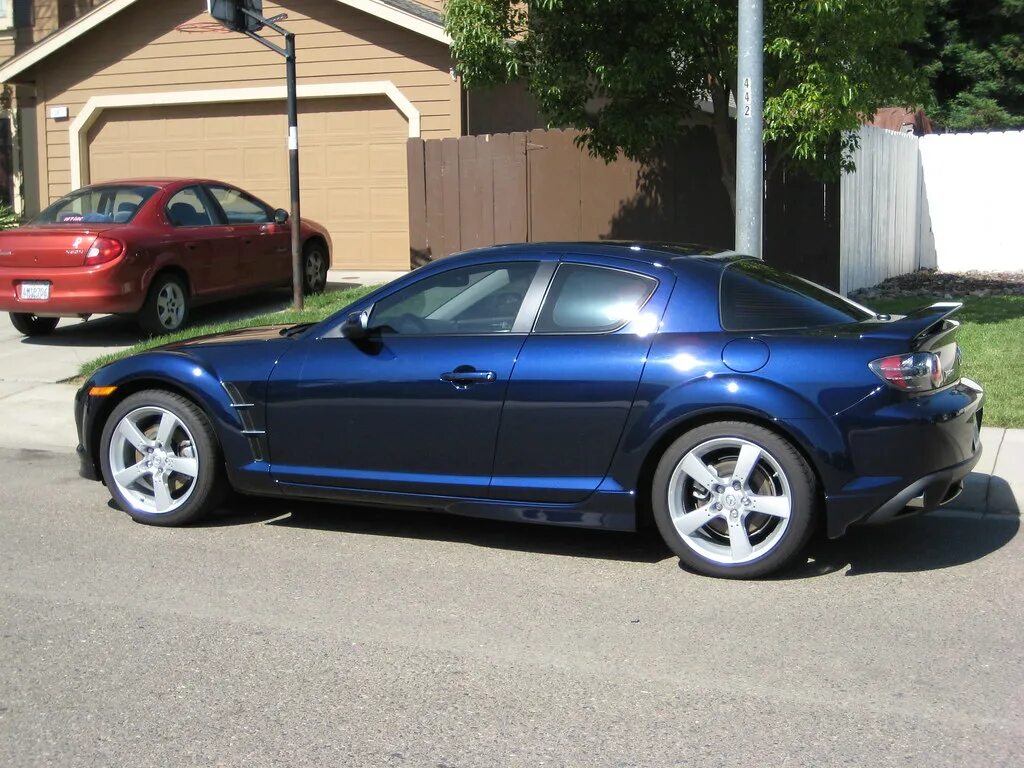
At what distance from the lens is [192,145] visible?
1709 cm

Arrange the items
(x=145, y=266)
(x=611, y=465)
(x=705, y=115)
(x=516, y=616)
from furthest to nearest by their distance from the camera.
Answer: (x=705, y=115) → (x=145, y=266) → (x=611, y=465) → (x=516, y=616)

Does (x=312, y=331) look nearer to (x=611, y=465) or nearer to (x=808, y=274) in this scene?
(x=611, y=465)

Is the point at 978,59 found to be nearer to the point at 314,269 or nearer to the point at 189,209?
the point at 314,269

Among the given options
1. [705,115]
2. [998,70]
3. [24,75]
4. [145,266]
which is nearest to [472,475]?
[145,266]

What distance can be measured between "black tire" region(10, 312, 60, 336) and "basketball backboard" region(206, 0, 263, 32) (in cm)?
347

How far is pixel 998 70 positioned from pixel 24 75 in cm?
2370

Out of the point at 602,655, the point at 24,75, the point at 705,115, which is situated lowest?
the point at 602,655

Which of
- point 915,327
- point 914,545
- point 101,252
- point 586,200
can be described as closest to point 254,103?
point 586,200

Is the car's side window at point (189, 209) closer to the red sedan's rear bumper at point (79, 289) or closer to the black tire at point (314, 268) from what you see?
the red sedan's rear bumper at point (79, 289)

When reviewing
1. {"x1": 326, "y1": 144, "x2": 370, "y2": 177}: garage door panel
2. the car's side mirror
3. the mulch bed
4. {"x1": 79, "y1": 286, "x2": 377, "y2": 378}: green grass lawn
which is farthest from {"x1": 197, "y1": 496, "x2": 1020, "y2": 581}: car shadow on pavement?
{"x1": 326, "y1": 144, "x2": 370, "y2": 177}: garage door panel

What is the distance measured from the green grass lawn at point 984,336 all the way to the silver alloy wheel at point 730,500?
3.45 metres

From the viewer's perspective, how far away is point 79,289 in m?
11.2

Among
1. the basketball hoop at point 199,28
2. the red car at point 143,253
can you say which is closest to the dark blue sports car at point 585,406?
the red car at point 143,253

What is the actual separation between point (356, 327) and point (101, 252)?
6.04 metres
